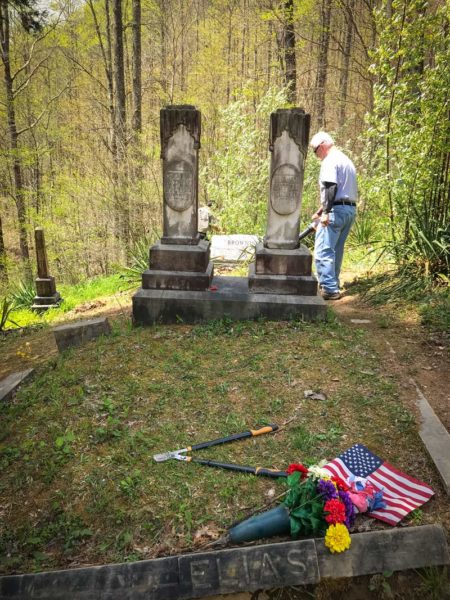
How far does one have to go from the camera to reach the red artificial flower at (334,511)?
2.15 metres

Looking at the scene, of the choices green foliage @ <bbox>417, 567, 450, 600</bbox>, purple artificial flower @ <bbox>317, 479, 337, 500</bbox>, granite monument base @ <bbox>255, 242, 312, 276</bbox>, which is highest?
granite monument base @ <bbox>255, 242, 312, 276</bbox>

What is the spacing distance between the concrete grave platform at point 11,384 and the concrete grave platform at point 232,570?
2254mm

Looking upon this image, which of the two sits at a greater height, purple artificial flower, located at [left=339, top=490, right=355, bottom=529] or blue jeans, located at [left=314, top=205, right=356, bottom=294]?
blue jeans, located at [left=314, top=205, right=356, bottom=294]

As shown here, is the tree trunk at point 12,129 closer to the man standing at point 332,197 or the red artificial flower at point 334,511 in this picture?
the man standing at point 332,197

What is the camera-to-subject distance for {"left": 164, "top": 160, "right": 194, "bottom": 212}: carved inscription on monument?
5.25m

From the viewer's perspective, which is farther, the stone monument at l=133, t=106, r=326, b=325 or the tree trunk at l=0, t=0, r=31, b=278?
the tree trunk at l=0, t=0, r=31, b=278

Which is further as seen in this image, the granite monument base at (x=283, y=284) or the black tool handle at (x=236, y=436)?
the granite monument base at (x=283, y=284)

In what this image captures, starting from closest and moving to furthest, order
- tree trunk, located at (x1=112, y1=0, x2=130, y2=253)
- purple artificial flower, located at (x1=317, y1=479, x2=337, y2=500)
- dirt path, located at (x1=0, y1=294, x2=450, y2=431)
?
purple artificial flower, located at (x1=317, y1=479, x2=337, y2=500) → dirt path, located at (x1=0, y1=294, x2=450, y2=431) → tree trunk, located at (x1=112, y1=0, x2=130, y2=253)

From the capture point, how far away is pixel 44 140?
17.8 m

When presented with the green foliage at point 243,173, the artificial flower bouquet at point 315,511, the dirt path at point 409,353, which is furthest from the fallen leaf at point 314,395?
the green foliage at point 243,173

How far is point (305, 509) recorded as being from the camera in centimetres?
226

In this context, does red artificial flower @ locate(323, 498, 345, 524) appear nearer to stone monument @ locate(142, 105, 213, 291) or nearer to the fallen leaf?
the fallen leaf

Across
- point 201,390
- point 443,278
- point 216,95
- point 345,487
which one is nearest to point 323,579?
point 345,487

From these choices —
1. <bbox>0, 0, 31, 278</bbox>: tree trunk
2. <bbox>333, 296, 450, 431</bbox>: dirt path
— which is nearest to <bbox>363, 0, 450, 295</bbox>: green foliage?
<bbox>333, 296, 450, 431</bbox>: dirt path
